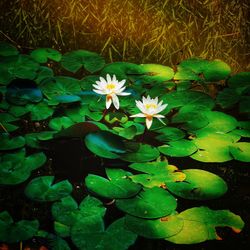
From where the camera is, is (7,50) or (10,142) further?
(7,50)

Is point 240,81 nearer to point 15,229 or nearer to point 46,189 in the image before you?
point 46,189

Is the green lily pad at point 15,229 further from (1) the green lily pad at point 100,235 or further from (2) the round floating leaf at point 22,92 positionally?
(2) the round floating leaf at point 22,92

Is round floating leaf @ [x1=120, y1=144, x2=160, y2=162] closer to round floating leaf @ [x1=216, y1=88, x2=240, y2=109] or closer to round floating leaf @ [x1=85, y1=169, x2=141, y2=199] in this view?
round floating leaf @ [x1=85, y1=169, x2=141, y2=199]

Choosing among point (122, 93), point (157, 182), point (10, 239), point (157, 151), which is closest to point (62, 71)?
point (122, 93)

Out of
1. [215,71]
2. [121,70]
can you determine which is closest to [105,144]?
[121,70]

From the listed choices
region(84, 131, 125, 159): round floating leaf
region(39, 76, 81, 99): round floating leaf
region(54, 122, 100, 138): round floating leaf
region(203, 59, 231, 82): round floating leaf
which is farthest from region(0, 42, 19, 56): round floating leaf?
region(203, 59, 231, 82): round floating leaf

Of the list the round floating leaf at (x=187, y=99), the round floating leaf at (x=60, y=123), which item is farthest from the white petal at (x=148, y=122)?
the round floating leaf at (x=60, y=123)
